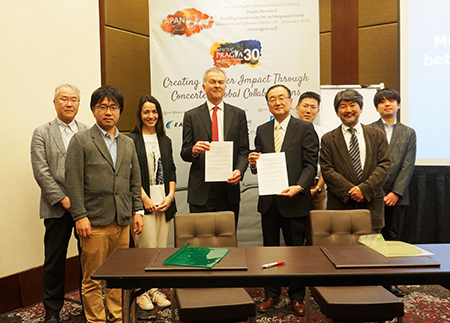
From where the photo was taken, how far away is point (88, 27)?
4184 mm

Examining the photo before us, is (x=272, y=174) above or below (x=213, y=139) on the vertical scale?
below

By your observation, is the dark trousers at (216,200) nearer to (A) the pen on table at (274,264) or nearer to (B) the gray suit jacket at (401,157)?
(A) the pen on table at (274,264)

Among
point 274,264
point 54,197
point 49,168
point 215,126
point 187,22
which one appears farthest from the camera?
point 187,22

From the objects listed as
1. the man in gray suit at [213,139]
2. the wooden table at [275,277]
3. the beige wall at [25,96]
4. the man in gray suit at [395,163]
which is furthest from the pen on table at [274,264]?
the beige wall at [25,96]

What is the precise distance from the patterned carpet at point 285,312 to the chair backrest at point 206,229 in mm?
859

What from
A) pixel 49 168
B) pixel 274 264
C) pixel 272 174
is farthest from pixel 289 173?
pixel 49 168

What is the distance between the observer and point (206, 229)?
2592 mm

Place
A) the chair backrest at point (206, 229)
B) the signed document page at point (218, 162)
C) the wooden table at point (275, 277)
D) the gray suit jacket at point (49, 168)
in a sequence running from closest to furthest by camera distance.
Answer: the wooden table at point (275, 277), the chair backrest at point (206, 229), the gray suit jacket at point (49, 168), the signed document page at point (218, 162)

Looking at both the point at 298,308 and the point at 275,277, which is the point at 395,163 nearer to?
the point at 298,308

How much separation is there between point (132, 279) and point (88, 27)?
131 inches

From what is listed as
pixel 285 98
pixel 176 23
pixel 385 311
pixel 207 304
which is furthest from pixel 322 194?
pixel 176 23

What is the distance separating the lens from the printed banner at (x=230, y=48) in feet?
14.0

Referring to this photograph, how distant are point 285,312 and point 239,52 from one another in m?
2.75

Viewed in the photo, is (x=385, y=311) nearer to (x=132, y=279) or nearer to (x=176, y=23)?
(x=132, y=279)
